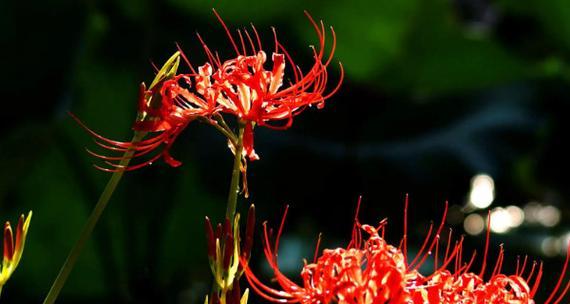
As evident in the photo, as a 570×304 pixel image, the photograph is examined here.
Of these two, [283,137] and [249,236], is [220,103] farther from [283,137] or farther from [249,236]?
[283,137]

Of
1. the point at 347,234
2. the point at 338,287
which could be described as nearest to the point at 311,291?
the point at 338,287

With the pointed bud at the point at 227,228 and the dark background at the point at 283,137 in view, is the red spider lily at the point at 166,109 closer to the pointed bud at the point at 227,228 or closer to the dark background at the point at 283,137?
the pointed bud at the point at 227,228

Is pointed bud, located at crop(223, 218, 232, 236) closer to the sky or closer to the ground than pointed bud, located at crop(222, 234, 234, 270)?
closer to the sky

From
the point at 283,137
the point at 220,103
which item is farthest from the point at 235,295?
the point at 283,137

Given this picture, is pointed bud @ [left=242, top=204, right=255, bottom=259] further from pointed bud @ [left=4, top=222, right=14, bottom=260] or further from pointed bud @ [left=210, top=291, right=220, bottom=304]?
pointed bud @ [left=4, top=222, right=14, bottom=260]

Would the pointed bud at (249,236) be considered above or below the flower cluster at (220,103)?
below

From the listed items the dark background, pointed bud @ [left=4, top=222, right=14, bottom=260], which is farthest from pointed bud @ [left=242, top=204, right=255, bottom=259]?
the dark background

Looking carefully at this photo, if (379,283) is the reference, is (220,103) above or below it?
above

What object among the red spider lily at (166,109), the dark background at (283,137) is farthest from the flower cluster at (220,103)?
the dark background at (283,137)

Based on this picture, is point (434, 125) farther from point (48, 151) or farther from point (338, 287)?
point (338, 287)
